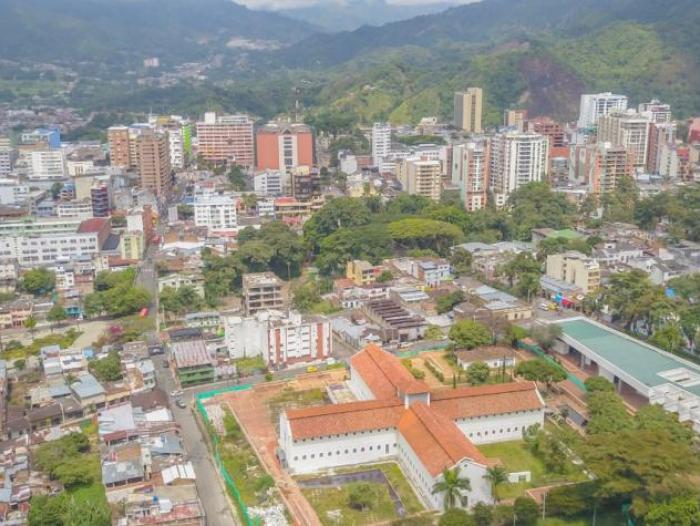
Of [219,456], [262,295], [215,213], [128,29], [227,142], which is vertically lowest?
[219,456]

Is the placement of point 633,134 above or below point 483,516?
above

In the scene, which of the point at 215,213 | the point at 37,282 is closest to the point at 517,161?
the point at 215,213

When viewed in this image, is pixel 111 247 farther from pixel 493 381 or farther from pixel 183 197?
pixel 493 381

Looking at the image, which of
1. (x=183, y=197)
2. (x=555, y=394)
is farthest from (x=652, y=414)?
(x=183, y=197)

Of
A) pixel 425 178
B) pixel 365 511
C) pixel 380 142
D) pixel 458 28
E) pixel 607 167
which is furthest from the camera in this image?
pixel 458 28

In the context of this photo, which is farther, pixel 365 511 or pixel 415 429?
pixel 415 429

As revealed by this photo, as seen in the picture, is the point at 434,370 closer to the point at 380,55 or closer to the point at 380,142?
the point at 380,142
